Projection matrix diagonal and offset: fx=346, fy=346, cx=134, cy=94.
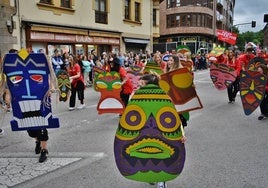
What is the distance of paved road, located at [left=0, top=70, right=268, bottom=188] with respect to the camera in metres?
4.36

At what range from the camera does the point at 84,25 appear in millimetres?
21281

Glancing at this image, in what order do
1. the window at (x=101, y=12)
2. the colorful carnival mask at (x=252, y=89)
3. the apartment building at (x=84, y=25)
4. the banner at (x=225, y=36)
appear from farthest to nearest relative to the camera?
1. the banner at (x=225, y=36)
2. the window at (x=101, y=12)
3. the apartment building at (x=84, y=25)
4. the colorful carnival mask at (x=252, y=89)

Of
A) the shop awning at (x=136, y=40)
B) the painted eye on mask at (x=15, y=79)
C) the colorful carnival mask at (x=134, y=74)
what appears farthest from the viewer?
the shop awning at (x=136, y=40)

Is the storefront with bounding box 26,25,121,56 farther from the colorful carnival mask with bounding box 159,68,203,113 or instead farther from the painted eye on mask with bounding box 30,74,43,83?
the painted eye on mask with bounding box 30,74,43,83

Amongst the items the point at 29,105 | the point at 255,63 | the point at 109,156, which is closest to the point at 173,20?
the point at 255,63

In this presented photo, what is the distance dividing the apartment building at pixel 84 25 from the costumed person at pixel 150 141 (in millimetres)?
14469

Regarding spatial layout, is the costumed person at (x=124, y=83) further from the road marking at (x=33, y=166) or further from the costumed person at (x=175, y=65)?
the road marking at (x=33, y=166)

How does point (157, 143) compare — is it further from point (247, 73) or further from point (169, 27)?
point (169, 27)

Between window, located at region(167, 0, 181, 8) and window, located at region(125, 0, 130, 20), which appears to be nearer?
window, located at region(125, 0, 130, 20)

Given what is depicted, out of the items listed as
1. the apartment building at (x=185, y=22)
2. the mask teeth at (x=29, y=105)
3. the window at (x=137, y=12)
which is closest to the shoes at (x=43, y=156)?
the mask teeth at (x=29, y=105)

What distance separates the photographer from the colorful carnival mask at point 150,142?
11.0 ft

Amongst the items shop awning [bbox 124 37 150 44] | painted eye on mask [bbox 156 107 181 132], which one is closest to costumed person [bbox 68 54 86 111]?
painted eye on mask [bbox 156 107 181 132]

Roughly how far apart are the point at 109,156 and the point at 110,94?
3.09 m

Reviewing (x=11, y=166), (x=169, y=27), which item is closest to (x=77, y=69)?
(x=11, y=166)
